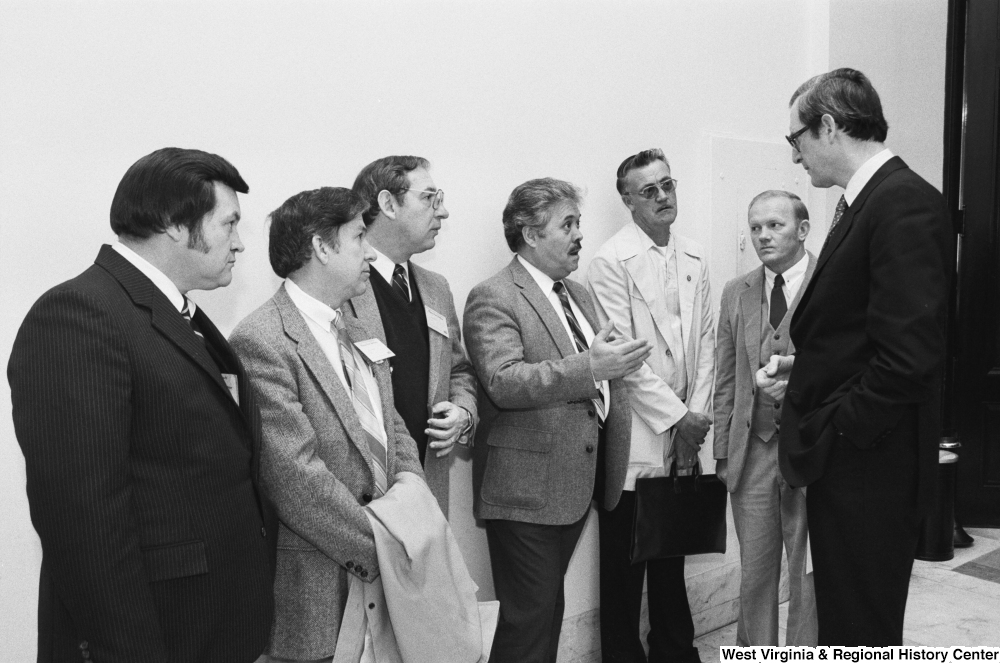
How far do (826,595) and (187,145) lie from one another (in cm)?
206

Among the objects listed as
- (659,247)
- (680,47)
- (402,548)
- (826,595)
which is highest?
(680,47)

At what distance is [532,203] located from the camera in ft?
9.39

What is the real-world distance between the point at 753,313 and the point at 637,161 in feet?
2.40

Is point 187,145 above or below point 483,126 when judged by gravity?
below

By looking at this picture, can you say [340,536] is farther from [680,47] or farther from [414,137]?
[680,47]

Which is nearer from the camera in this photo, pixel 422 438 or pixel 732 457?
pixel 422 438

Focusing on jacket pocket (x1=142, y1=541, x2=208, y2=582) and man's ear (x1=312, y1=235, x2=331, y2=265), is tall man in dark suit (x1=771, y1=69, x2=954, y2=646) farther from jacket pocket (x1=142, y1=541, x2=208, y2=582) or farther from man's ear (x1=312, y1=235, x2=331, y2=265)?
jacket pocket (x1=142, y1=541, x2=208, y2=582)

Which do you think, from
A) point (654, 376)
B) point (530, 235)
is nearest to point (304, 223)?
point (530, 235)

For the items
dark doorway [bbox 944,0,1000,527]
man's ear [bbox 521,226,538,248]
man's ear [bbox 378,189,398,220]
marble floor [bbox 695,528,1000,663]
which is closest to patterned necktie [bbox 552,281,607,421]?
man's ear [bbox 521,226,538,248]

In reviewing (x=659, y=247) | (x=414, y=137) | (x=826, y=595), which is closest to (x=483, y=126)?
(x=414, y=137)

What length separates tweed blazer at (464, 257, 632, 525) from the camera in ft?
8.72

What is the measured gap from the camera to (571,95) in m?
3.33

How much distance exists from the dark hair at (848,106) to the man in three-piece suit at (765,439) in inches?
36.5

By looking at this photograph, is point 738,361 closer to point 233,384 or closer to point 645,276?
point 645,276
